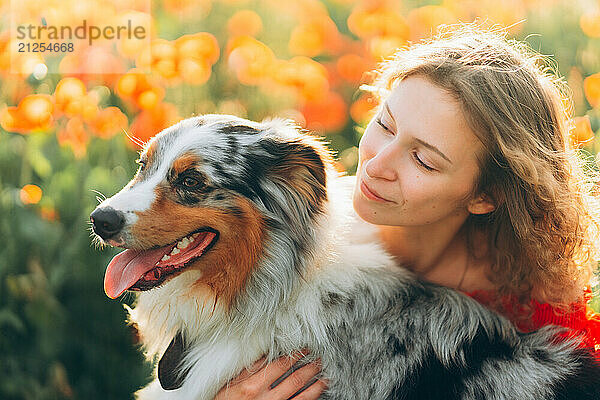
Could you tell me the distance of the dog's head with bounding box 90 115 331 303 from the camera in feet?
8.48

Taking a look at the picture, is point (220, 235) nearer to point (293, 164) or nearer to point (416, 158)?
point (293, 164)

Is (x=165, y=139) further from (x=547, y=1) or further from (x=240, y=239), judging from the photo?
(x=547, y=1)

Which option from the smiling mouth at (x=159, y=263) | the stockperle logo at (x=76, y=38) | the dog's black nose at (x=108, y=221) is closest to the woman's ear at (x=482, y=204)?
the smiling mouth at (x=159, y=263)

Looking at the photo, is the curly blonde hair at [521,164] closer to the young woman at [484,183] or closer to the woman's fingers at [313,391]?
the young woman at [484,183]

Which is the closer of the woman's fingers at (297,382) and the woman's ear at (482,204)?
the woman's fingers at (297,382)

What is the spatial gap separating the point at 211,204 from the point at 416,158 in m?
0.86

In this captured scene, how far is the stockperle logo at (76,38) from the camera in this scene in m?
4.34

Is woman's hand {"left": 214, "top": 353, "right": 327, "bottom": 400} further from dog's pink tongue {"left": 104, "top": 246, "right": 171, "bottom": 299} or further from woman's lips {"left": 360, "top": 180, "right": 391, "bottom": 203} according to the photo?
woman's lips {"left": 360, "top": 180, "right": 391, "bottom": 203}

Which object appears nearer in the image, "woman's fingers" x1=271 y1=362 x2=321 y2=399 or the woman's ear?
"woman's fingers" x1=271 y1=362 x2=321 y2=399

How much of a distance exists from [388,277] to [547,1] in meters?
3.54

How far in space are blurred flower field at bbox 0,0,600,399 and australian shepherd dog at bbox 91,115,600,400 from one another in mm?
1130

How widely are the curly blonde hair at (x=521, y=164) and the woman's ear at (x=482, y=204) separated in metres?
0.02

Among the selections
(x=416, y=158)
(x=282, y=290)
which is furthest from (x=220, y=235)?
(x=416, y=158)

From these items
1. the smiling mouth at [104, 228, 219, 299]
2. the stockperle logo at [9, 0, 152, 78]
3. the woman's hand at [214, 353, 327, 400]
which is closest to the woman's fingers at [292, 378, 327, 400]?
the woman's hand at [214, 353, 327, 400]
